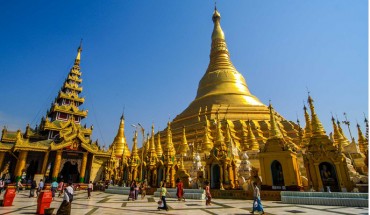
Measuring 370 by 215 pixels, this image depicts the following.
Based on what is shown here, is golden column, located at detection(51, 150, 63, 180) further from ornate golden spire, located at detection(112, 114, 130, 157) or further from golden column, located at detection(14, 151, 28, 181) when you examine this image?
ornate golden spire, located at detection(112, 114, 130, 157)

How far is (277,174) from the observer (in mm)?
15781

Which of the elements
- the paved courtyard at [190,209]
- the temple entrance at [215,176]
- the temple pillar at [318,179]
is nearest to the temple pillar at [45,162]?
the paved courtyard at [190,209]

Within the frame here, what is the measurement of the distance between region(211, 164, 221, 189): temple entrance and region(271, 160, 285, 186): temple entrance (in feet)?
13.7

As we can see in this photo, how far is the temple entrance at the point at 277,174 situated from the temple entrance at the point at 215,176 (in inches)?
165

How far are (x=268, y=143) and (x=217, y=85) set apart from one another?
2917 cm

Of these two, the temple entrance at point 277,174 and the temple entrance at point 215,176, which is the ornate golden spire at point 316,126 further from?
the temple entrance at point 215,176

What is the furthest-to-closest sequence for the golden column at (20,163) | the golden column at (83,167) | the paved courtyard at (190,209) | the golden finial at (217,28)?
the golden finial at (217,28)
the golden column at (83,167)
the golden column at (20,163)
the paved courtyard at (190,209)

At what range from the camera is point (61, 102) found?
3378cm

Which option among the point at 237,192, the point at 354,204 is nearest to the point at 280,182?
the point at 237,192

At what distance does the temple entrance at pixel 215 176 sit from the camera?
18.1m

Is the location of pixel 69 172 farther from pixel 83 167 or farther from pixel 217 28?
pixel 217 28

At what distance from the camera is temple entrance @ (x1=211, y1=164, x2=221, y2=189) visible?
1812 cm

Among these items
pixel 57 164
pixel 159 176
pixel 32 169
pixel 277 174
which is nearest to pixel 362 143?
pixel 277 174

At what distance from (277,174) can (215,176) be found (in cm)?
480
